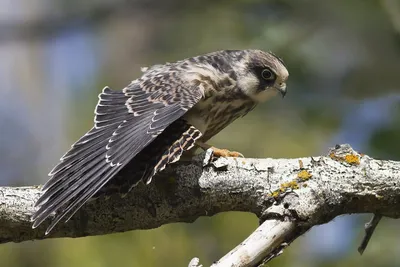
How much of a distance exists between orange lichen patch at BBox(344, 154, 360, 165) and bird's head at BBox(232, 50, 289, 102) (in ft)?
3.84

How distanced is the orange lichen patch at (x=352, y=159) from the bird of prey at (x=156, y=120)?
62 centimetres

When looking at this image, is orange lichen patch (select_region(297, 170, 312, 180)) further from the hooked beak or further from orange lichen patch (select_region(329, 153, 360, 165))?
the hooked beak

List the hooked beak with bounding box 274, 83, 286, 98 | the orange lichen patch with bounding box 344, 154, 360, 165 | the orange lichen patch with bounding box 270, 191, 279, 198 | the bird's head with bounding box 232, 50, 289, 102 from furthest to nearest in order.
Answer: the hooked beak with bounding box 274, 83, 286, 98 < the bird's head with bounding box 232, 50, 289, 102 < the orange lichen patch with bounding box 344, 154, 360, 165 < the orange lichen patch with bounding box 270, 191, 279, 198

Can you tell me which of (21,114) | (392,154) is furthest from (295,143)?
(21,114)

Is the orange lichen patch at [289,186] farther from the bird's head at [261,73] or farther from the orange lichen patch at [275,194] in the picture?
the bird's head at [261,73]

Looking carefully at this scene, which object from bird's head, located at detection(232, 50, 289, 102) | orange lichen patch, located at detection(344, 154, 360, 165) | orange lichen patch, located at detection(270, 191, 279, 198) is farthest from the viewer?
bird's head, located at detection(232, 50, 289, 102)

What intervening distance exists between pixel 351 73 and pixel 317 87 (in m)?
0.40

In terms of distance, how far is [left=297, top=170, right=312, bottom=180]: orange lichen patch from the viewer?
10.6ft

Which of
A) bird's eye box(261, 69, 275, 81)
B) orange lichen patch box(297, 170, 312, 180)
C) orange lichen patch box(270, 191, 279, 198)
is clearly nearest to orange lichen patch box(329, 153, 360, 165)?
orange lichen patch box(297, 170, 312, 180)

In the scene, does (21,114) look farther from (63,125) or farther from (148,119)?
(148,119)

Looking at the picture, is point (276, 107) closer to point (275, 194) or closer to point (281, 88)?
point (281, 88)

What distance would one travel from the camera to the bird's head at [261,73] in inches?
174

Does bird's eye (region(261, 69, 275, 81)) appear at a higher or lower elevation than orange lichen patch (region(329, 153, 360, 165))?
lower

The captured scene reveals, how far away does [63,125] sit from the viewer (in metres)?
8.23
